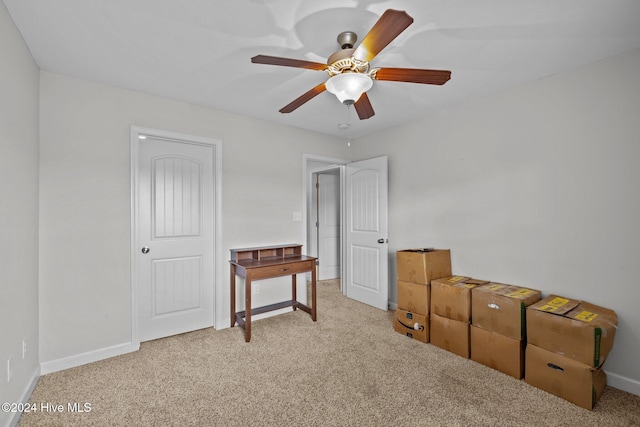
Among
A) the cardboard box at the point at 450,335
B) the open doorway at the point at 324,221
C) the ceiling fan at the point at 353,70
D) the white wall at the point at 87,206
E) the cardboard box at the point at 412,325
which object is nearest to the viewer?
the ceiling fan at the point at 353,70

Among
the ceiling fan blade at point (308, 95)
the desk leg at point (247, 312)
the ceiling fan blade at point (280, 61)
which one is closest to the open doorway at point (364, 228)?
the desk leg at point (247, 312)

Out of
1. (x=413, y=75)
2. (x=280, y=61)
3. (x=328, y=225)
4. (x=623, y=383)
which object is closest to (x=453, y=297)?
(x=623, y=383)

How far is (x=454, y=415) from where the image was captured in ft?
5.88

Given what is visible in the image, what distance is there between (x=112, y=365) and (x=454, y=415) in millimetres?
2662

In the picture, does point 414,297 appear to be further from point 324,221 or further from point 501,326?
point 324,221

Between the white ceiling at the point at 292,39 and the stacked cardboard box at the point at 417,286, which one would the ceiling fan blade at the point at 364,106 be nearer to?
the white ceiling at the point at 292,39

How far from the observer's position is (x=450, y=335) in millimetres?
2598

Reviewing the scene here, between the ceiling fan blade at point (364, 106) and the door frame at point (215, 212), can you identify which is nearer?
the ceiling fan blade at point (364, 106)

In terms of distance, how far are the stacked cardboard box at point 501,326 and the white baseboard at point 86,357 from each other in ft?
10.1

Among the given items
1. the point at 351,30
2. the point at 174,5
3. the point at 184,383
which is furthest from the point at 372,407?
the point at 174,5

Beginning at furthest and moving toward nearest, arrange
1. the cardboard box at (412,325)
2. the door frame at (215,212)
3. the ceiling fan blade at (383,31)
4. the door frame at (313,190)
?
the door frame at (313,190) → the cardboard box at (412,325) → the door frame at (215,212) → the ceiling fan blade at (383,31)

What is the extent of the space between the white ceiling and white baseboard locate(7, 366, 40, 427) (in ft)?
7.71

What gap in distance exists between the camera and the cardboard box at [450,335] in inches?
98.3

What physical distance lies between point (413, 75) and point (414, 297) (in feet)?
6.90
